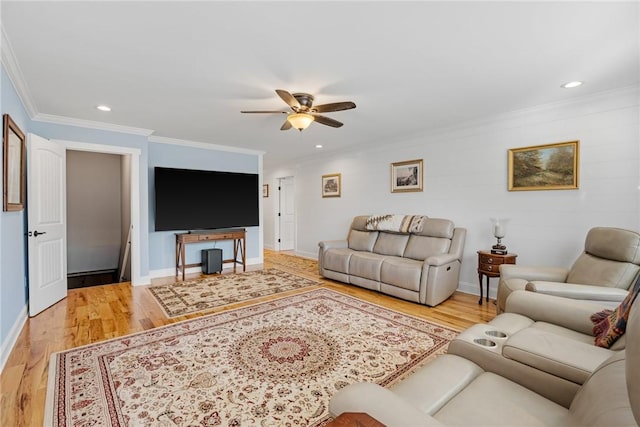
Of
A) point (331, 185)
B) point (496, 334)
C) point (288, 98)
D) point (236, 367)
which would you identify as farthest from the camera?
point (331, 185)

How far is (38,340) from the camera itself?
2600mm

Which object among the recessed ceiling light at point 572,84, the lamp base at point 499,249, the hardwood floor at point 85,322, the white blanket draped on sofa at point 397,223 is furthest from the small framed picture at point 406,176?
the recessed ceiling light at point 572,84

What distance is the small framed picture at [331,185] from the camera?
6.02 m

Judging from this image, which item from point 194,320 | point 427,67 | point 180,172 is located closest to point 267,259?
point 180,172

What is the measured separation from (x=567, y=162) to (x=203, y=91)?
395 centimetres

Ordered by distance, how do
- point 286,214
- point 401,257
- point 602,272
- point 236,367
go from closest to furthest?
point 236,367
point 602,272
point 401,257
point 286,214

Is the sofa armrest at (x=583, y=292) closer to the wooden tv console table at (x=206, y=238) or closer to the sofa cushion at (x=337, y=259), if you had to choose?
the sofa cushion at (x=337, y=259)

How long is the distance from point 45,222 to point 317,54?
3606mm

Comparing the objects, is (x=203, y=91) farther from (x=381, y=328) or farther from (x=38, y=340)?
(x=381, y=328)

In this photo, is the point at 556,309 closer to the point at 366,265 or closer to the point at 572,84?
the point at 572,84

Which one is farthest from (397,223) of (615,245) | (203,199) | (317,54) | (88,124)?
(88,124)

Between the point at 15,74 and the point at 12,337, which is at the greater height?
the point at 15,74

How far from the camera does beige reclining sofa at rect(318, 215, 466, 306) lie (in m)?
3.54

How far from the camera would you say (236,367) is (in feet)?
7.13
